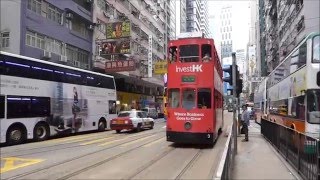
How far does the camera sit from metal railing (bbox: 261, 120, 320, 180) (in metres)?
8.96

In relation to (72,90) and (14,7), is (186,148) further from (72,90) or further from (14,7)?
(14,7)

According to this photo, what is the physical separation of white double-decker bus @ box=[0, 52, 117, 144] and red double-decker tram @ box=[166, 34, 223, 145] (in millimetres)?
6965

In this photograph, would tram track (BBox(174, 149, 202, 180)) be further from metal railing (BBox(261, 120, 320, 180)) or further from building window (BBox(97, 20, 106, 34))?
building window (BBox(97, 20, 106, 34))

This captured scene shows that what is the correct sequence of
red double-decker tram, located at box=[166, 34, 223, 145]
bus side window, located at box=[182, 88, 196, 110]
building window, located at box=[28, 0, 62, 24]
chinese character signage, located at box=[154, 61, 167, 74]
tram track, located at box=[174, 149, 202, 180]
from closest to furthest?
tram track, located at box=[174, 149, 202, 180], red double-decker tram, located at box=[166, 34, 223, 145], bus side window, located at box=[182, 88, 196, 110], building window, located at box=[28, 0, 62, 24], chinese character signage, located at box=[154, 61, 167, 74]

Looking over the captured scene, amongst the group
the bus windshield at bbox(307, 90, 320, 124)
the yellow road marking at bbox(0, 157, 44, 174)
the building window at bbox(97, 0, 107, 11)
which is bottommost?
Result: the yellow road marking at bbox(0, 157, 44, 174)

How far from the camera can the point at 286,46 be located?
5766 cm

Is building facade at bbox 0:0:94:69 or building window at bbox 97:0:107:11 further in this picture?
building window at bbox 97:0:107:11

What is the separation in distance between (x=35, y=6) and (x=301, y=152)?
1083 inches

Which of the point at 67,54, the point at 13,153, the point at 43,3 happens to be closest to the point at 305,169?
the point at 13,153

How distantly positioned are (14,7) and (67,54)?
873cm

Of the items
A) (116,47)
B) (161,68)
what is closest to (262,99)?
(116,47)

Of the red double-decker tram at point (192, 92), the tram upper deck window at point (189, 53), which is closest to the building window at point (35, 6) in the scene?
the red double-decker tram at point (192, 92)

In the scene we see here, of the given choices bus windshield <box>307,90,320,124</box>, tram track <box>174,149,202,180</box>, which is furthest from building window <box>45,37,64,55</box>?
bus windshield <box>307,90,320,124</box>

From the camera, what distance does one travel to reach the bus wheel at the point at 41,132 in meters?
21.4
